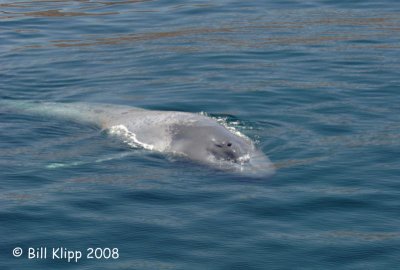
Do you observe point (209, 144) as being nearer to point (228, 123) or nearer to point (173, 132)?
point (173, 132)

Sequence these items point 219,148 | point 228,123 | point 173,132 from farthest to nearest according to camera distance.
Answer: point 228,123, point 173,132, point 219,148

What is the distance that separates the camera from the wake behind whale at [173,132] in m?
13.3

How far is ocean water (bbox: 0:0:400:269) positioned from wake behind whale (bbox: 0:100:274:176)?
0.26m

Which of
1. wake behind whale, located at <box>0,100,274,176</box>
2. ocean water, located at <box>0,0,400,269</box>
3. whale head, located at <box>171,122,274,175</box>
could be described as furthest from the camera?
wake behind whale, located at <box>0,100,274,176</box>

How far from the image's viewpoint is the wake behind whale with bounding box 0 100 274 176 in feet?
43.8

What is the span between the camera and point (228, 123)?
15.5 metres

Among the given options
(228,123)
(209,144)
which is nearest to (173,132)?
(209,144)

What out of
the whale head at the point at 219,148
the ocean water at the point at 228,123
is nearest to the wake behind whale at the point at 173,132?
the whale head at the point at 219,148

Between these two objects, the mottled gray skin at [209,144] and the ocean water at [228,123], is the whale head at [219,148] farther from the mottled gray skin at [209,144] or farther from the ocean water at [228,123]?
the ocean water at [228,123]

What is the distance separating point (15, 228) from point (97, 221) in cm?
102

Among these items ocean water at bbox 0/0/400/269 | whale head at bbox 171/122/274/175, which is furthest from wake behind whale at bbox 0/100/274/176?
A: ocean water at bbox 0/0/400/269

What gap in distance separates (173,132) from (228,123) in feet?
4.58

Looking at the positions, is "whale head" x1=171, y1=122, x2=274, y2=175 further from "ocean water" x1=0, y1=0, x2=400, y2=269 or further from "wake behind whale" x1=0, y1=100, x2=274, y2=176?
"ocean water" x1=0, y1=0, x2=400, y2=269

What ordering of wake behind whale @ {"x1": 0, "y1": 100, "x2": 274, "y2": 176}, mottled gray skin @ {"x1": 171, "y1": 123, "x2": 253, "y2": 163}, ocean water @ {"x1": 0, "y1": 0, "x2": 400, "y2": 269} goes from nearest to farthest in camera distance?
ocean water @ {"x1": 0, "y1": 0, "x2": 400, "y2": 269} → wake behind whale @ {"x1": 0, "y1": 100, "x2": 274, "y2": 176} → mottled gray skin @ {"x1": 171, "y1": 123, "x2": 253, "y2": 163}
